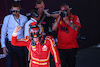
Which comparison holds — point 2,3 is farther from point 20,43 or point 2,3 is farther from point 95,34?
point 95,34

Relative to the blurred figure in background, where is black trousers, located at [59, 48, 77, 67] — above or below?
below

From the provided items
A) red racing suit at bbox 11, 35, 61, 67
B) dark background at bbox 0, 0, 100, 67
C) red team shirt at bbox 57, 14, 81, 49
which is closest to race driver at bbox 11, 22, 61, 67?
red racing suit at bbox 11, 35, 61, 67

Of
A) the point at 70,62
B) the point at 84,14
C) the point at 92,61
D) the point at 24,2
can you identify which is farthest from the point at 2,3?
the point at 84,14

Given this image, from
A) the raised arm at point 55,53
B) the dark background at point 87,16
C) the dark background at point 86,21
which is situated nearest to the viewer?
the raised arm at point 55,53

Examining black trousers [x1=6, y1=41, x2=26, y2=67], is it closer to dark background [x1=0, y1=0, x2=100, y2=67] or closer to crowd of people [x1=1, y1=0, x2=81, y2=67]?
crowd of people [x1=1, y1=0, x2=81, y2=67]

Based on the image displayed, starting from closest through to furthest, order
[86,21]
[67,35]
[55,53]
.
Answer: [55,53], [67,35], [86,21]

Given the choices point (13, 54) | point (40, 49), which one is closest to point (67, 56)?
point (40, 49)

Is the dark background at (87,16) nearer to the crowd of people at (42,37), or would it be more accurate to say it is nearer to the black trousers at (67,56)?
the crowd of people at (42,37)

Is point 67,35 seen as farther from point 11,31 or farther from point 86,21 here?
point 86,21

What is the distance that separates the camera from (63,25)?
9.17 feet

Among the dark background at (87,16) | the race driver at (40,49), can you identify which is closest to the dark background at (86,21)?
the dark background at (87,16)

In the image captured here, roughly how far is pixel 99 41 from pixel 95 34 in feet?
1.89

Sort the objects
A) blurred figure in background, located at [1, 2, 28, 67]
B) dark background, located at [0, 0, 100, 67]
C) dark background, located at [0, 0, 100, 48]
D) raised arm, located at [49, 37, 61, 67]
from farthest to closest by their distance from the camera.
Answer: dark background, located at [0, 0, 100, 48]
dark background, located at [0, 0, 100, 67]
blurred figure in background, located at [1, 2, 28, 67]
raised arm, located at [49, 37, 61, 67]

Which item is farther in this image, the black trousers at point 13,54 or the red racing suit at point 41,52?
the black trousers at point 13,54
